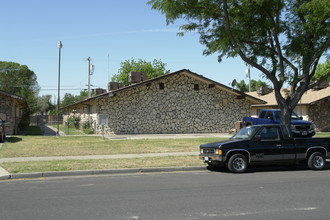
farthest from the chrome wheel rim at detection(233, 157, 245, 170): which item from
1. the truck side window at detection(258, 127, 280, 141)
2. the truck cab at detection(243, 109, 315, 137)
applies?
the truck cab at detection(243, 109, 315, 137)

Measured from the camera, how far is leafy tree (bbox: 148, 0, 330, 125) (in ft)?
49.8

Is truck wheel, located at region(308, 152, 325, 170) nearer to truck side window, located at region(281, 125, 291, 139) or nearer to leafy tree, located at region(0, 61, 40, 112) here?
truck side window, located at region(281, 125, 291, 139)

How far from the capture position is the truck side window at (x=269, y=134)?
12.1 m

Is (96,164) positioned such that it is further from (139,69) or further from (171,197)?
(139,69)

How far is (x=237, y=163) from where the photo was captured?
11.6 m

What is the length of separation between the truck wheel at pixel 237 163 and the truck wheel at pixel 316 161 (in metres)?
2.38

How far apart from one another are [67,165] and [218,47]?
853 centimetres

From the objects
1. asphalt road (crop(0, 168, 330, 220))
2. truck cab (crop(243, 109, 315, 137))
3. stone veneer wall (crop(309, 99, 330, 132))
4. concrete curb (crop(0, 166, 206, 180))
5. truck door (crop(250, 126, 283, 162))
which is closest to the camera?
asphalt road (crop(0, 168, 330, 220))

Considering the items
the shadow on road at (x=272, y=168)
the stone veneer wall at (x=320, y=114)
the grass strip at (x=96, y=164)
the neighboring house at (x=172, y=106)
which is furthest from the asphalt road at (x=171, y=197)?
the stone veneer wall at (x=320, y=114)

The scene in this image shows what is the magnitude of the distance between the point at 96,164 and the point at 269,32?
980 cm

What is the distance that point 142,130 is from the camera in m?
29.0

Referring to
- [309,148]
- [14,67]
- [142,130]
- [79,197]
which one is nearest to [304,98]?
[142,130]

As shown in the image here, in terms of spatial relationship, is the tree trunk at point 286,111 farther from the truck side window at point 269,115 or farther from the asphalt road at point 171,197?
the truck side window at point 269,115

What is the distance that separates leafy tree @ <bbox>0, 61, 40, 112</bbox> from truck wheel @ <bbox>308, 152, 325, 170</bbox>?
216 ft
